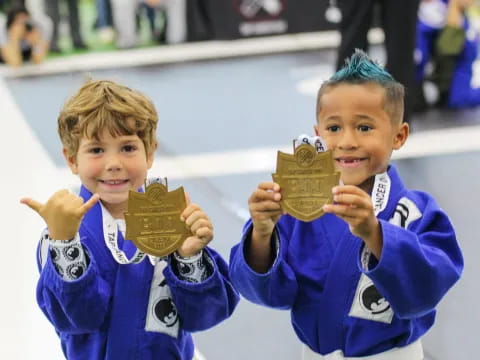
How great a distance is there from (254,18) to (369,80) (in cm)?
727

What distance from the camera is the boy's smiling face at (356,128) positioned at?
2.12m

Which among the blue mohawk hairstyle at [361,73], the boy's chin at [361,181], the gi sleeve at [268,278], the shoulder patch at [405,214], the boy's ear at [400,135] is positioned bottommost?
the gi sleeve at [268,278]

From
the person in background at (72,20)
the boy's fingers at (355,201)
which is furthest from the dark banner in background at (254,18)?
the boy's fingers at (355,201)

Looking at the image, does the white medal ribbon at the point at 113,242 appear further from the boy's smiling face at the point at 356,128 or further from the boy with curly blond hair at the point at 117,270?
the boy's smiling face at the point at 356,128

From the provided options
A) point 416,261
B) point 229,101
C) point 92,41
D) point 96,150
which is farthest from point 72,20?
point 416,261

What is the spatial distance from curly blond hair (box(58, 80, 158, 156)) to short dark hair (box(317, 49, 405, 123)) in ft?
1.41

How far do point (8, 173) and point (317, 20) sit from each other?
457cm

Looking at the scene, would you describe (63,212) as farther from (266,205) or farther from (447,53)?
(447,53)

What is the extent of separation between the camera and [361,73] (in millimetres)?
2160

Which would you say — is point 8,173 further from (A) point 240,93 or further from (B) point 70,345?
(B) point 70,345

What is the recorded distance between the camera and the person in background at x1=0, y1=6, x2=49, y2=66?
852 cm

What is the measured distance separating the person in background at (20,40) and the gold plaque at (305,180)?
685 cm

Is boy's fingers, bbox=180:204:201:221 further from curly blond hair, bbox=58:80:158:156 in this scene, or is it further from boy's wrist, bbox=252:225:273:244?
curly blond hair, bbox=58:80:158:156

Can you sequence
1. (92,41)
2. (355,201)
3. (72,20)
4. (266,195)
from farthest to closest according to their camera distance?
(92,41)
(72,20)
(266,195)
(355,201)
